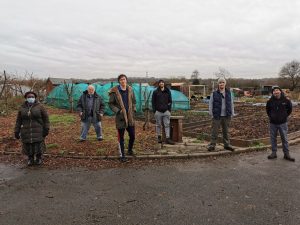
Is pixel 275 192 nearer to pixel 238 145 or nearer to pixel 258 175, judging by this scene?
pixel 258 175

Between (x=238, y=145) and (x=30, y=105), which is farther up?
(x=30, y=105)

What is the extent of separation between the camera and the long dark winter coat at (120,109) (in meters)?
7.05

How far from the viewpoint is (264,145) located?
8.65 metres

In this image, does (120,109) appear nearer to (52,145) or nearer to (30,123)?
(30,123)

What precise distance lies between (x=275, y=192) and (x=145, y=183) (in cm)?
223

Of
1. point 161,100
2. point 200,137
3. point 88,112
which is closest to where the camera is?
point 161,100

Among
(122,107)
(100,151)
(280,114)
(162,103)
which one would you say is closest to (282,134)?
(280,114)

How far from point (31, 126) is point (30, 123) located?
0.07m

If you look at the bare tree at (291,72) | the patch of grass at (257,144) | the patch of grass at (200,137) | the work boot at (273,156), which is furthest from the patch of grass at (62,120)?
the bare tree at (291,72)

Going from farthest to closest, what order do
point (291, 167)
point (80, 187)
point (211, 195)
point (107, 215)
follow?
1. point (291, 167)
2. point (80, 187)
3. point (211, 195)
4. point (107, 215)

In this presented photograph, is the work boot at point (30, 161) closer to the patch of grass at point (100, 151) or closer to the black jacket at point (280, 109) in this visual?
the patch of grass at point (100, 151)

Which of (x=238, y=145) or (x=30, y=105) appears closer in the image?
(x=30, y=105)

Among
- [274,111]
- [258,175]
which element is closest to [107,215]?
[258,175]

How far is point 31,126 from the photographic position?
6895mm
